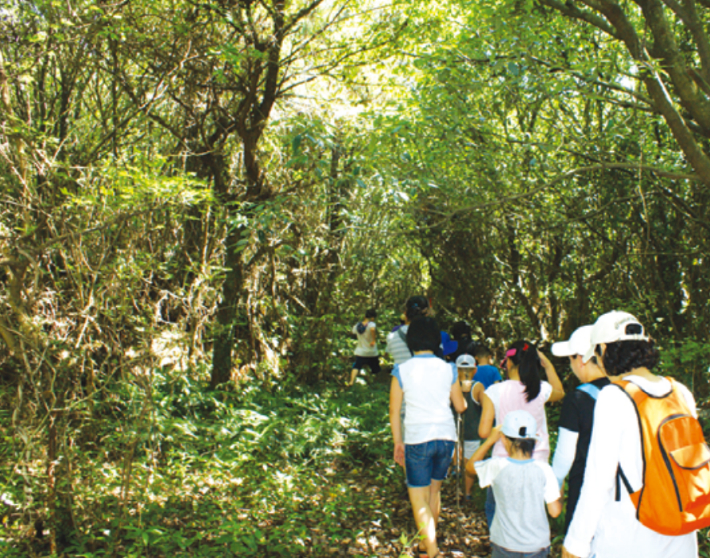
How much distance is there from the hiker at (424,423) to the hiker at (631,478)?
66.1 inches

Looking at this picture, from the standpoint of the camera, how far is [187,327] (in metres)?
8.12

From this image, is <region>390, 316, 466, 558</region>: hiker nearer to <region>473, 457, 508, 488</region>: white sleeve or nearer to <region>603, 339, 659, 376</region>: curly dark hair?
<region>473, 457, 508, 488</region>: white sleeve

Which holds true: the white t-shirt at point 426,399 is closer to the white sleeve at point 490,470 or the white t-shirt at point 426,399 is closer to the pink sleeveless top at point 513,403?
the pink sleeveless top at point 513,403

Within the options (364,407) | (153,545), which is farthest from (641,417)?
(364,407)

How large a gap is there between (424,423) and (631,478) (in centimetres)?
186

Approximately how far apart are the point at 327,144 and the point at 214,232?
328 centimetres

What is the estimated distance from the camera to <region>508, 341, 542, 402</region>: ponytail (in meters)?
3.82

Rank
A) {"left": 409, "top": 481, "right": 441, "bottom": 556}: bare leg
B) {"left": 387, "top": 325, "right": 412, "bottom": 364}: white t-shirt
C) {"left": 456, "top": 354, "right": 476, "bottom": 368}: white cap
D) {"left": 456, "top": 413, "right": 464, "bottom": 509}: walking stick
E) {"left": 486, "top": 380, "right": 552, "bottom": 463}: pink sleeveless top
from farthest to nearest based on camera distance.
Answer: {"left": 387, "top": 325, "right": 412, "bottom": 364}: white t-shirt
{"left": 456, "top": 354, "right": 476, "bottom": 368}: white cap
{"left": 456, "top": 413, "right": 464, "bottom": 509}: walking stick
{"left": 486, "top": 380, "right": 552, "bottom": 463}: pink sleeveless top
{"left": 409, "top": 481, "right": 441, "bottom": 556}: bare leg

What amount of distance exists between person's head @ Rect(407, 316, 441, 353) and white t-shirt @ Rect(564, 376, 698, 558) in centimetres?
188

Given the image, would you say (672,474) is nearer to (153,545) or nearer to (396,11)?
(153,545)

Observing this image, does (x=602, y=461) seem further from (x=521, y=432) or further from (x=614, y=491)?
(x=521, y=432)

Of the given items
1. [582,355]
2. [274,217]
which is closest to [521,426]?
[582,355]

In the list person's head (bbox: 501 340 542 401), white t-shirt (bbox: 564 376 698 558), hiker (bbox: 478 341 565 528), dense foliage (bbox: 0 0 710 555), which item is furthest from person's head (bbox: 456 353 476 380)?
white t-shirt (bbox: 564 376 698 558)

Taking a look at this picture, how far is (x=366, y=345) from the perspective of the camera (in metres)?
9.20
